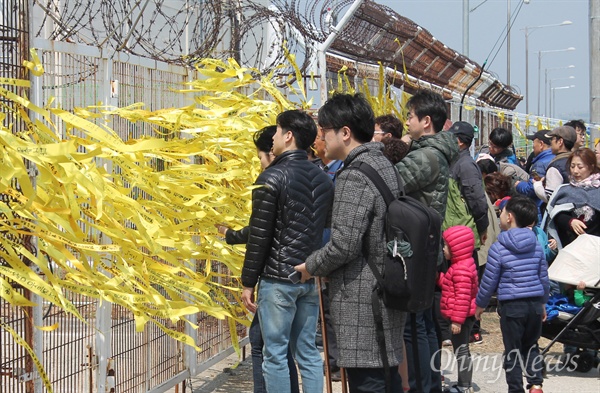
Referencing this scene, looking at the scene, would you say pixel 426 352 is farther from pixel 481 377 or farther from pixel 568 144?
pixel 568 144

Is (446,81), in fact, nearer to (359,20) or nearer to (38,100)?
(359,20)

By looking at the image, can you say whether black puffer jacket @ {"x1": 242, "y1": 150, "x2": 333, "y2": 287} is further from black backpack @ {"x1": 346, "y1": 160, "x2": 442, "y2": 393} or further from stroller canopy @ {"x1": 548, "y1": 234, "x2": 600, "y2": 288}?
stroller canopy @ {"x1": 548, "y1": 234, "x2": 600, "y2": 288}

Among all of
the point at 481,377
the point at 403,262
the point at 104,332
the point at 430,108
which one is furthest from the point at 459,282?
the point at 104,332

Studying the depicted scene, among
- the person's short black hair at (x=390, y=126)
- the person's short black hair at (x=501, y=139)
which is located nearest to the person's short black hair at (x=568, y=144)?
the person's short black hair at (x=501, y=139)

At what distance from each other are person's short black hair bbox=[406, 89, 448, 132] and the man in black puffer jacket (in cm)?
128

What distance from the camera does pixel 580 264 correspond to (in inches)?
313

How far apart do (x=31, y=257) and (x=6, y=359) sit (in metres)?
1.07

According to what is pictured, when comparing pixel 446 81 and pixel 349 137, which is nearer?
pixel 349 137

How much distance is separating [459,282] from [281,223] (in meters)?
1.81

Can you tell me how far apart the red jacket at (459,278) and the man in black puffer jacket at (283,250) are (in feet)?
4.78

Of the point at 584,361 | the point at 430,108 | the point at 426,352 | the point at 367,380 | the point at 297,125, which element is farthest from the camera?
the point at 584,361

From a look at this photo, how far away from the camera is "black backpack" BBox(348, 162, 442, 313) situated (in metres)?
4.41

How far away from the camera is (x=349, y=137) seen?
475 cm

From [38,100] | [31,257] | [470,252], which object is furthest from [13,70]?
[470,252]
